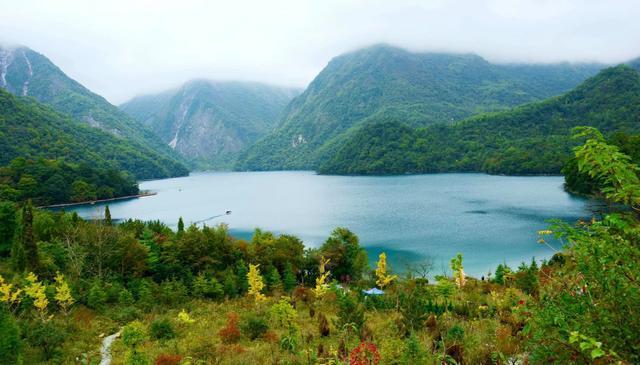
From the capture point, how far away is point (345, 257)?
36.2 meters

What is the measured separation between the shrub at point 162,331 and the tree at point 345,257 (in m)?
20.0

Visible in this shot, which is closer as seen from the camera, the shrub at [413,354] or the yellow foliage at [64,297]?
the shrub at [413,354]

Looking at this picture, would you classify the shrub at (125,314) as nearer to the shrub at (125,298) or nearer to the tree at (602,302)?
the shrub at (125,298)

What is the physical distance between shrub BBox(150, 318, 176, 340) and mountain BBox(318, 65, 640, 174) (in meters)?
146

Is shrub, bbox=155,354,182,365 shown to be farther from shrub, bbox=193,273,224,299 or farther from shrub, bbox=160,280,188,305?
shrub, bbox=193,273,224,299

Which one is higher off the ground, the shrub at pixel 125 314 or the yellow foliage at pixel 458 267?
the yellow foliage at pixel 458 267

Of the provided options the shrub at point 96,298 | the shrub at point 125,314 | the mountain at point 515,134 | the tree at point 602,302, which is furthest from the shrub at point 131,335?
the mountain at point 515,134

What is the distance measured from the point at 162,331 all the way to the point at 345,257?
21661mm

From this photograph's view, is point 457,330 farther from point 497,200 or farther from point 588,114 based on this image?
point 588,114

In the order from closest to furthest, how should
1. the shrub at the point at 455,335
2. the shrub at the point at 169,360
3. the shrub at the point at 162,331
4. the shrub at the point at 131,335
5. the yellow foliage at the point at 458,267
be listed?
the shrub at the point at 455,335, the shrub at the point at 169,360, the shrub at the point at 131,335, the shrub at the point at 162,331, the yellow foliage at the point at 458,267

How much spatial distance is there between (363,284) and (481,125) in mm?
183139

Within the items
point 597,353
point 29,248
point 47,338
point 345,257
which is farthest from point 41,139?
point 597,353

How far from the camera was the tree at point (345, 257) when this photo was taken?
118 ft

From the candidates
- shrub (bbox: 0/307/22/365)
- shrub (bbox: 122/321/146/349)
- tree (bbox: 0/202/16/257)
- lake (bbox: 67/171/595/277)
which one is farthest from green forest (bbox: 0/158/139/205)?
shrub (bbox: 122/321/146/349)
